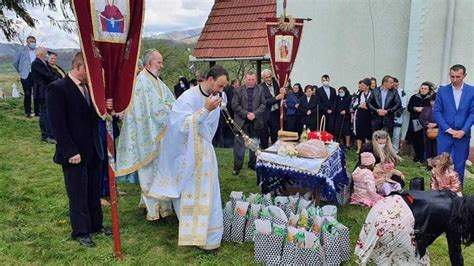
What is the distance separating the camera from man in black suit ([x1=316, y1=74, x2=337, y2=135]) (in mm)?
8711

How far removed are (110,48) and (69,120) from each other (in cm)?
77

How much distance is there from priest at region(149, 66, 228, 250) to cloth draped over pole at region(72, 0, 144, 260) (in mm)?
563

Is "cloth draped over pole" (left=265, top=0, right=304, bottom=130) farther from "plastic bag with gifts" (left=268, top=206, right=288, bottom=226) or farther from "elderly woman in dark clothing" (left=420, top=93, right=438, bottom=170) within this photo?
"elderly woman in dark clothing" (left=420, top=93, right=438, bottom=170)

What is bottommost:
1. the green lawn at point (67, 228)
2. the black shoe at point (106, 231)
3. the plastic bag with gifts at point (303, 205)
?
the green lawn at point (67, 228)

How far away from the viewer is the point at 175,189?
3924 millimetres

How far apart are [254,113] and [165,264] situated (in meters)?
3.24

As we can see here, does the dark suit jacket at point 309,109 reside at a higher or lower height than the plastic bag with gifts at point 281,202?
higher

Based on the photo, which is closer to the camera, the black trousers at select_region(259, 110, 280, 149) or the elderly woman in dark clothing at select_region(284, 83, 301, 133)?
the black trousers at select_region(259, 110, 280, 149)

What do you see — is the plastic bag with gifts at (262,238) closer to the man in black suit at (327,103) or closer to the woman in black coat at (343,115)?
the man in black suit at (327,103)

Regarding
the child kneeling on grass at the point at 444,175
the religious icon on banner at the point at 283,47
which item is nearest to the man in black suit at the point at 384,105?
the religious icon on banner at the point at 283,47

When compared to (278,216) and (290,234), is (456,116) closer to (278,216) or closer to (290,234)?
(278,216)

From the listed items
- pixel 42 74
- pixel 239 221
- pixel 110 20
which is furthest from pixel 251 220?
pixel 42 74

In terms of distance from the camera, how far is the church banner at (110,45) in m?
3.15

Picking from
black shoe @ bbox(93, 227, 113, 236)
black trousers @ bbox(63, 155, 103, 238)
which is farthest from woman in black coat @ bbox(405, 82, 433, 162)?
black trousers @ bbox(63, 155, 103, 238)
